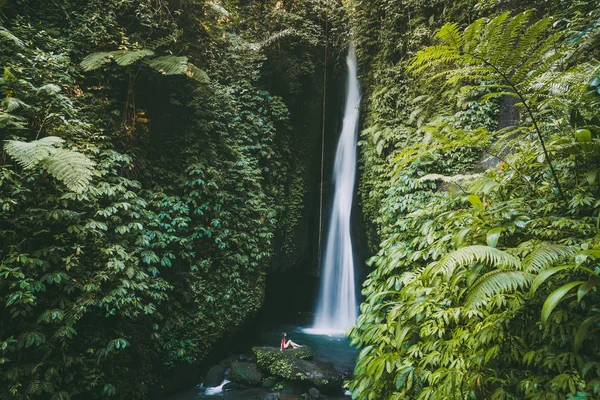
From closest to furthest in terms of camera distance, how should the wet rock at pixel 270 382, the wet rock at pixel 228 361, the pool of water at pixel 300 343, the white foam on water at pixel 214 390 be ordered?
1. the pool of water at pixel 300 343
2. the white foam on water at pixel 214 390
3. the wet rock at pixel 270 382
4. the wet rock at pixel 228 361

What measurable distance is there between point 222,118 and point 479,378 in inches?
262

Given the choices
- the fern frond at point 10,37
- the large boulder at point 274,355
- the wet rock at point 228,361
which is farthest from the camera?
the wet rock at point 228,361

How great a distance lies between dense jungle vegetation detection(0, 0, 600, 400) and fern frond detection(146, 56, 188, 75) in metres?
0.04

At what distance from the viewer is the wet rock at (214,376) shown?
6.20 metres

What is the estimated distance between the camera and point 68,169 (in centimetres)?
370

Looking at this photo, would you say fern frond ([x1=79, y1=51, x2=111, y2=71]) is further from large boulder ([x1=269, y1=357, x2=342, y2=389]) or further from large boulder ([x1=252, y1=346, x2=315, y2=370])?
large boulder ([x1=269, y1=357, x2=342, y2=389])

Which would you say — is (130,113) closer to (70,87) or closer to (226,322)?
(70,87)

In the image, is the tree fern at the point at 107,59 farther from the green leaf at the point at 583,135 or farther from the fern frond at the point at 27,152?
the green leaf at the point at 583,135

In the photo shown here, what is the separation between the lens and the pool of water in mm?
5824

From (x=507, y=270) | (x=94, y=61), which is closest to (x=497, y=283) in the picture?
(x=507, y=270)

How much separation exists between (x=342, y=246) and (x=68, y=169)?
7.55m

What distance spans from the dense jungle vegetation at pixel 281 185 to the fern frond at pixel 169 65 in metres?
0.04

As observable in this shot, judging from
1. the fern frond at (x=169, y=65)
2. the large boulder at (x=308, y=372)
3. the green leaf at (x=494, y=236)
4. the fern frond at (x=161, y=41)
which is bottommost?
the large boulder at (x=308, y=372)

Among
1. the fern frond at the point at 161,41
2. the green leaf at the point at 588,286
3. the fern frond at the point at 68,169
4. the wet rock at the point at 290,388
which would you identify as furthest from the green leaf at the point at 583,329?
the fern frond at the point at 161,41
